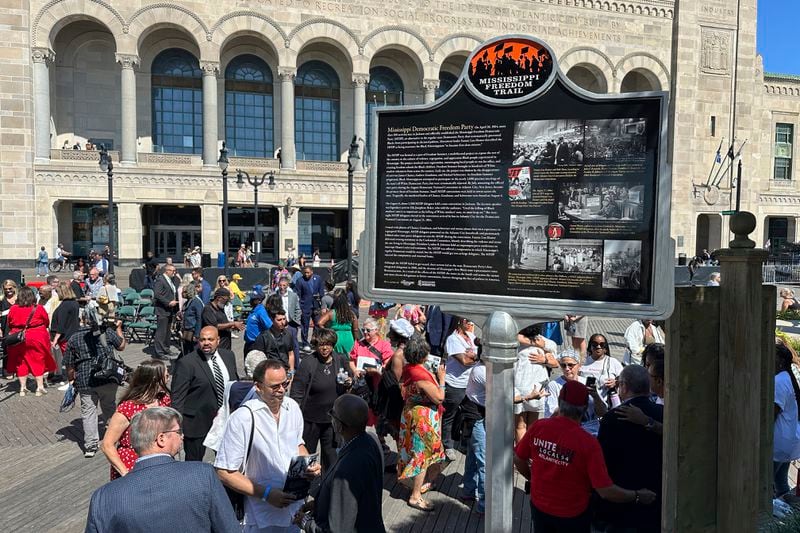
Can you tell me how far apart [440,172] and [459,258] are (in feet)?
1.66

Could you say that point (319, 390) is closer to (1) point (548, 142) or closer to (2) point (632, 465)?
(2) point (632, 465)

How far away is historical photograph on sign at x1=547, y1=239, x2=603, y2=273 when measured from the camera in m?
2.92

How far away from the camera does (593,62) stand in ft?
134

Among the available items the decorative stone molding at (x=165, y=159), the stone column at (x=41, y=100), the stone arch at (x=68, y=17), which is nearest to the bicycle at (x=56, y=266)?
the stone column at (x=41, y=100)

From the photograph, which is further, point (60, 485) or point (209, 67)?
point (209, 67)

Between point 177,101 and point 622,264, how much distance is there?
137ft

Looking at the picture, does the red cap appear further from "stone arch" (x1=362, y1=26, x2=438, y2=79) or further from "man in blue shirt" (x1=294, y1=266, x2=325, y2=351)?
"stone arch" (x1=362, y1=26, x2=438, y2=79)

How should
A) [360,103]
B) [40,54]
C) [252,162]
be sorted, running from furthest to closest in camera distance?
1. [360,103]
2. [252,162]
3. [40,54]

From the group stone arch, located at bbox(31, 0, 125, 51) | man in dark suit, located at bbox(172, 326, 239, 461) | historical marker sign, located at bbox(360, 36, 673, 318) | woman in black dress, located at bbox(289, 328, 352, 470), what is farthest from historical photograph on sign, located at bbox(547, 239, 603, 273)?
stone arch, located at bbox(31, 0, 125, 51)

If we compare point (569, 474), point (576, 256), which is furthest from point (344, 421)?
point (576, 256)

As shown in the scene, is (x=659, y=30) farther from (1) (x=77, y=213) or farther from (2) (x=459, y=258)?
(2) (x=459, y=258)

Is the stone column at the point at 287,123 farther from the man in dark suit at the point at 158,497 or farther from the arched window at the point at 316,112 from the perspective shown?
the man in dark suit at the point at 158,497

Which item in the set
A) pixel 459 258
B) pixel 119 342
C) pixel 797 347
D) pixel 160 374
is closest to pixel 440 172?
pixel 459 258

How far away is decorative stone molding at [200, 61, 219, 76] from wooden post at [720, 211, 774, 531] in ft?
124
